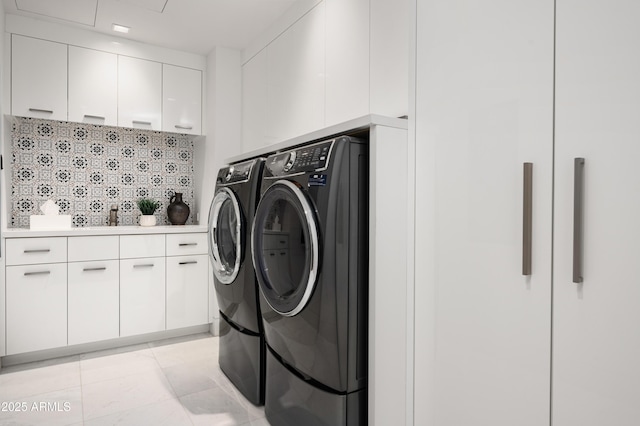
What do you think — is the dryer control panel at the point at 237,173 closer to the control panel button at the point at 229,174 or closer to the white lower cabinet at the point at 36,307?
the control panel button at the point at 229,174

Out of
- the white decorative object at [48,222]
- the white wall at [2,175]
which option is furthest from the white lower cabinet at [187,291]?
the white wall at [2,175]

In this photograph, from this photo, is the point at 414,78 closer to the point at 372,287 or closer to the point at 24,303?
the point at 372,287

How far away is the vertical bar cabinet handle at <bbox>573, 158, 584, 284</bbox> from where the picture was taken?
102cm

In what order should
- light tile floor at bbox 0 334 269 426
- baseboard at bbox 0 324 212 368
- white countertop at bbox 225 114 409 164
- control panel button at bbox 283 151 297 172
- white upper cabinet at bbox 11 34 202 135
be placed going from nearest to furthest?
white countertop at bbox 225 114 409 164 → control panel button at bbox 283 151 297 172 → light tile floor at bbox 0 334 269 426 → baseboard at bbox 0 324 212 368 → white upper cabinet at bbox 11 34 202 135

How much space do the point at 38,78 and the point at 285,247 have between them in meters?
2.65

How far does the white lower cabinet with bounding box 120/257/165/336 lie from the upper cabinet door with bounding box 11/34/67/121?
4.33ft

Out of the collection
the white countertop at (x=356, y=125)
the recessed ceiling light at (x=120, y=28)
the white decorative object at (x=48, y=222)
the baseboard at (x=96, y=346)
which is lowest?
the baseboard at (x=96, y=346)

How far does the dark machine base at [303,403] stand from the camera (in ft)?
4.98

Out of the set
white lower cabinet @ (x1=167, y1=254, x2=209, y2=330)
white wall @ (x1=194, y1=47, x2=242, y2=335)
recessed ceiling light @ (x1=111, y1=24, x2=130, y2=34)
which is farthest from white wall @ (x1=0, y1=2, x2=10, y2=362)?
white wall @ (x1=194, y1=47, x2=242, y2=335)

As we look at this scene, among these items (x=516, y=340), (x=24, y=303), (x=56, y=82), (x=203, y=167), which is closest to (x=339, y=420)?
(x=516, y=340)

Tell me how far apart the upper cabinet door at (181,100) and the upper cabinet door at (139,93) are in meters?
0.05

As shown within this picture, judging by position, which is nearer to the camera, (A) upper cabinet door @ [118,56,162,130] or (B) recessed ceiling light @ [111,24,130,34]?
(B) recessed ceiling light @ [111,24,130,34]

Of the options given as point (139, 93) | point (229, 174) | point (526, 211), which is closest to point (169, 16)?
point (139, 93)

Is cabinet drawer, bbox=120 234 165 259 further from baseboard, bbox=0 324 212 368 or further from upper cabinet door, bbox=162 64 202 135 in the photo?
upper cabinet door, bbox=162 64 202 135
